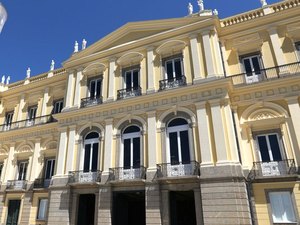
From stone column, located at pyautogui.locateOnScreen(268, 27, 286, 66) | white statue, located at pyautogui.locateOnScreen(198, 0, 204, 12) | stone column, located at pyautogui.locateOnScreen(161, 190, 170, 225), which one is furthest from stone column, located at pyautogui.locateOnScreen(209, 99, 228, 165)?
white statue, located at pyautogui.locateOnScreen(198, 0, 204, 12)

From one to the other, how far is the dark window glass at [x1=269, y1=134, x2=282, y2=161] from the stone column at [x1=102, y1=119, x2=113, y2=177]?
25.8 feet

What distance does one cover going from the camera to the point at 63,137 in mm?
14891

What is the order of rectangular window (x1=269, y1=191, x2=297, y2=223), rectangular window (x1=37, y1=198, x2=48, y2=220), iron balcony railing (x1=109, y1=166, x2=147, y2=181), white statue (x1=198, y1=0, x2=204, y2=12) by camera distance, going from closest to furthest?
rectangular window (x1=269, y1=191, x2=297, y2=223)
iron balcony railing (x1=109, y1=166, x2=147, y2=181)
white statue (x1=198, y1=0, x2=204, y2=12)
rectangular window (x1=37, y1=198, x2=48, y2=220)

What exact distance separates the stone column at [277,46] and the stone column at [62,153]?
12.4 meters

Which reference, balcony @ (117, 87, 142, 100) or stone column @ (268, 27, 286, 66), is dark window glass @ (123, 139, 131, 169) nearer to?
balcony @ (117, 87, 142, 100)

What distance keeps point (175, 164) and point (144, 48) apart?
7.35 meters

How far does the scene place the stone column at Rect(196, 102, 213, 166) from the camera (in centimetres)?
1120

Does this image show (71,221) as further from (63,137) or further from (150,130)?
(150,130)

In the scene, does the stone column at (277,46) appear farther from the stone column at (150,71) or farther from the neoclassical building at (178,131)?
the stone column at (150,71)

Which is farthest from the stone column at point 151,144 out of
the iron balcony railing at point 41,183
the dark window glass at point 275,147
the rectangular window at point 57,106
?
the rectangular window at point 57,106

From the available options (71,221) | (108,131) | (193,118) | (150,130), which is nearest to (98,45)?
(108,131)

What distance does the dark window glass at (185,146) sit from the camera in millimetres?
11898

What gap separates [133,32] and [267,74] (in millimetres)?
8525

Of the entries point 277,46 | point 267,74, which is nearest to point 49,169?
point 267,74
